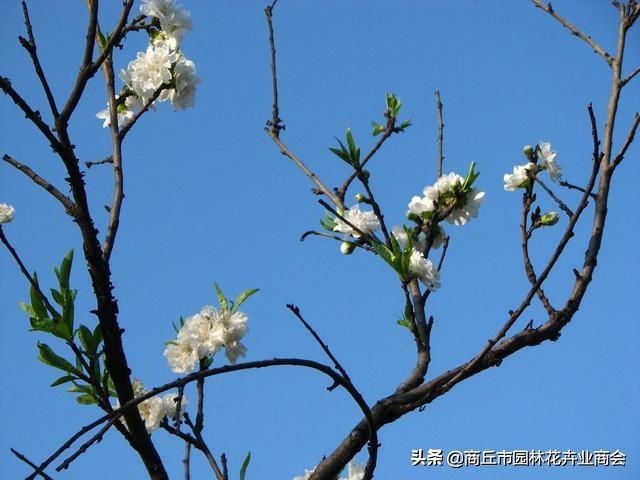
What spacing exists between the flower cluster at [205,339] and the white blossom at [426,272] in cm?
52

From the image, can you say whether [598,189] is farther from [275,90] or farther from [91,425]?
[91,425]

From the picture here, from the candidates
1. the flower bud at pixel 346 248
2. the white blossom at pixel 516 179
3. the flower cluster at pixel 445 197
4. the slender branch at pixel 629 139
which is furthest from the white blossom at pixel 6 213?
the slender branch at pixel 629 139

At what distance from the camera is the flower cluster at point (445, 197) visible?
2107mm

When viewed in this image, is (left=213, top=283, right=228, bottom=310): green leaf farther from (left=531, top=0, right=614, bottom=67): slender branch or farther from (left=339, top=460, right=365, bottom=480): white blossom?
(left=531, top=0, right=614, bottom=67): slender branch

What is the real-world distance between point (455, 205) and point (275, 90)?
62 cm

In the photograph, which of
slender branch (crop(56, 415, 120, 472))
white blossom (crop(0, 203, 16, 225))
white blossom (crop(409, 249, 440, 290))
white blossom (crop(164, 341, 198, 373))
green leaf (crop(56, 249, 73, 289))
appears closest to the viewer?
slender branch (crop(56, 415, 120, 472))

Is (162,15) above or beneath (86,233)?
above

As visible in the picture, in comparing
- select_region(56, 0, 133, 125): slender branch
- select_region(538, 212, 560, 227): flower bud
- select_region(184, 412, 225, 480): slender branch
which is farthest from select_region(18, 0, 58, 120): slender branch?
select_region(538, 212, 560, 227): flower bud

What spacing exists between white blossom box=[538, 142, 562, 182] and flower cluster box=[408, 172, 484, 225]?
42 centimetres

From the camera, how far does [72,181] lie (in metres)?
1.44

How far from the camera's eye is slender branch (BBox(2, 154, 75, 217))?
147 cm

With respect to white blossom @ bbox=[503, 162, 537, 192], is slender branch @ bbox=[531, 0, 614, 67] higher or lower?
higher

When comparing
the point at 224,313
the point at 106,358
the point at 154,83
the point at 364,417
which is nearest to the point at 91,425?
the point at 106,358

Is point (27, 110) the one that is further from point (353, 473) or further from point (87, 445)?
point (353, 473)
